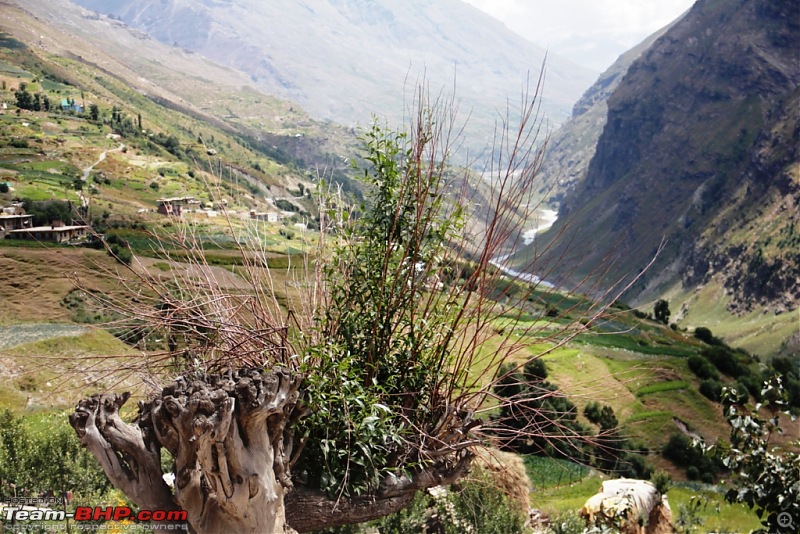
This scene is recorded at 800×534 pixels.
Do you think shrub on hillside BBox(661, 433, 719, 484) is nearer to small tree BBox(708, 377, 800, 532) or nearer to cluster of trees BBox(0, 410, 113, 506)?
small tree BBox(708, 377, 800, 532)

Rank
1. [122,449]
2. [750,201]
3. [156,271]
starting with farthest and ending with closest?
[750,201], [156,271], [122,449]

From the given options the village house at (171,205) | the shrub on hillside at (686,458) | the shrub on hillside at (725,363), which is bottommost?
the shrub on hillside at (686,458)

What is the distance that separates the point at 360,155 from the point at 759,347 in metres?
127

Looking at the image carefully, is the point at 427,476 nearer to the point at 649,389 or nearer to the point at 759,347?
the point at 649,389

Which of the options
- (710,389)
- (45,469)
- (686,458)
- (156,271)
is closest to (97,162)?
(710,389)

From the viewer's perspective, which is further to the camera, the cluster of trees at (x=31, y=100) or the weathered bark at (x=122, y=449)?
the cluster of trees at (x=31, y=100)

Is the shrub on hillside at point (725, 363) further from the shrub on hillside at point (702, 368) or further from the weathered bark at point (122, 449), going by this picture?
the weathered bark at point (122, 449)

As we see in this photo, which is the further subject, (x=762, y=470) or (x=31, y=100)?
(x=31, y=100)

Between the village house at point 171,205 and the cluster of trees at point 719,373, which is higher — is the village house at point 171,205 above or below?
above

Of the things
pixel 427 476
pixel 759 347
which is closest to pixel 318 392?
pixel 427 476

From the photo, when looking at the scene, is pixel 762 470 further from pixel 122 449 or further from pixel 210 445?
pixel 122 449

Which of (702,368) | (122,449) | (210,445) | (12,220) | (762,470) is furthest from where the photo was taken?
(702,368)

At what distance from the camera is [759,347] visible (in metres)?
113

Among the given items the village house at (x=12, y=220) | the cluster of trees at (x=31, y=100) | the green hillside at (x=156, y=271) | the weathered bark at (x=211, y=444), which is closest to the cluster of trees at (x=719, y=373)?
the green hillside at (x=156, y=271)
